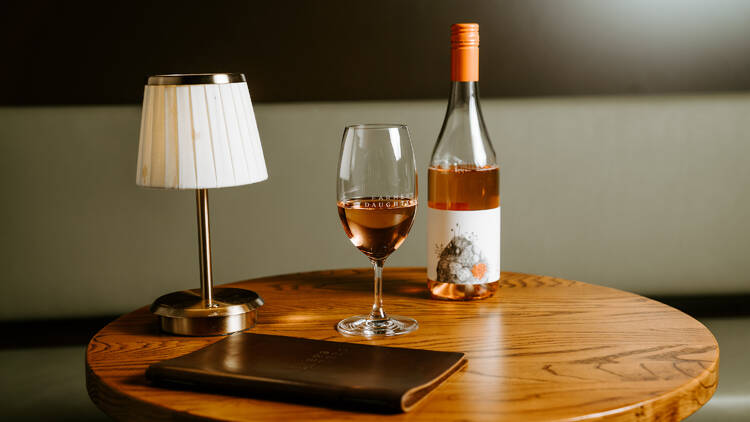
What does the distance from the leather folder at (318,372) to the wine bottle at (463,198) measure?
0.22 m

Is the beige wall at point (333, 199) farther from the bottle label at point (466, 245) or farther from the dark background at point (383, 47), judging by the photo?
the bottle label at point (466, 245)

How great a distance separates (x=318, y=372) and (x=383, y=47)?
972 millimetres

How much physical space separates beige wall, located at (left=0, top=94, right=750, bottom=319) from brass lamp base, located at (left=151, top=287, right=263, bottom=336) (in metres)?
0.66

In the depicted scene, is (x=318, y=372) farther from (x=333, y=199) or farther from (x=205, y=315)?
(x=333, y=199)

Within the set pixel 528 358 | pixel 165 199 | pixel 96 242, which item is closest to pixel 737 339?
pixel 528 358

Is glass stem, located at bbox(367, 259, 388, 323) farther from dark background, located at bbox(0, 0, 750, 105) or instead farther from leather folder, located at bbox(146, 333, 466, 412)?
dark background, located at bbox(0, 0, 750, 105)

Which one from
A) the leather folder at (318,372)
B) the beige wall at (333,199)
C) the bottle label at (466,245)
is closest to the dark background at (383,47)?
the beige wall at (333,199)

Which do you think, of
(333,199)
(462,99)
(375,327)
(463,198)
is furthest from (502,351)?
(333,199)

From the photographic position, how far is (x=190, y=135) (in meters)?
0.81

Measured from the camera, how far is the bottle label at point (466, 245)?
0.91 meters

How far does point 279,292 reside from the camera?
3.34ft

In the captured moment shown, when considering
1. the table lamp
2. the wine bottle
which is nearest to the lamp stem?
the table lamp

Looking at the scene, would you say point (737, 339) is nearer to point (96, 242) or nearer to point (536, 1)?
point (536, 1)

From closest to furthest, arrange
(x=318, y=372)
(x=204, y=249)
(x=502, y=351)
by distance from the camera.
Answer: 1. (x=318, y=372)
2. (x=502, y=351)
3. (x=204, y=249)
